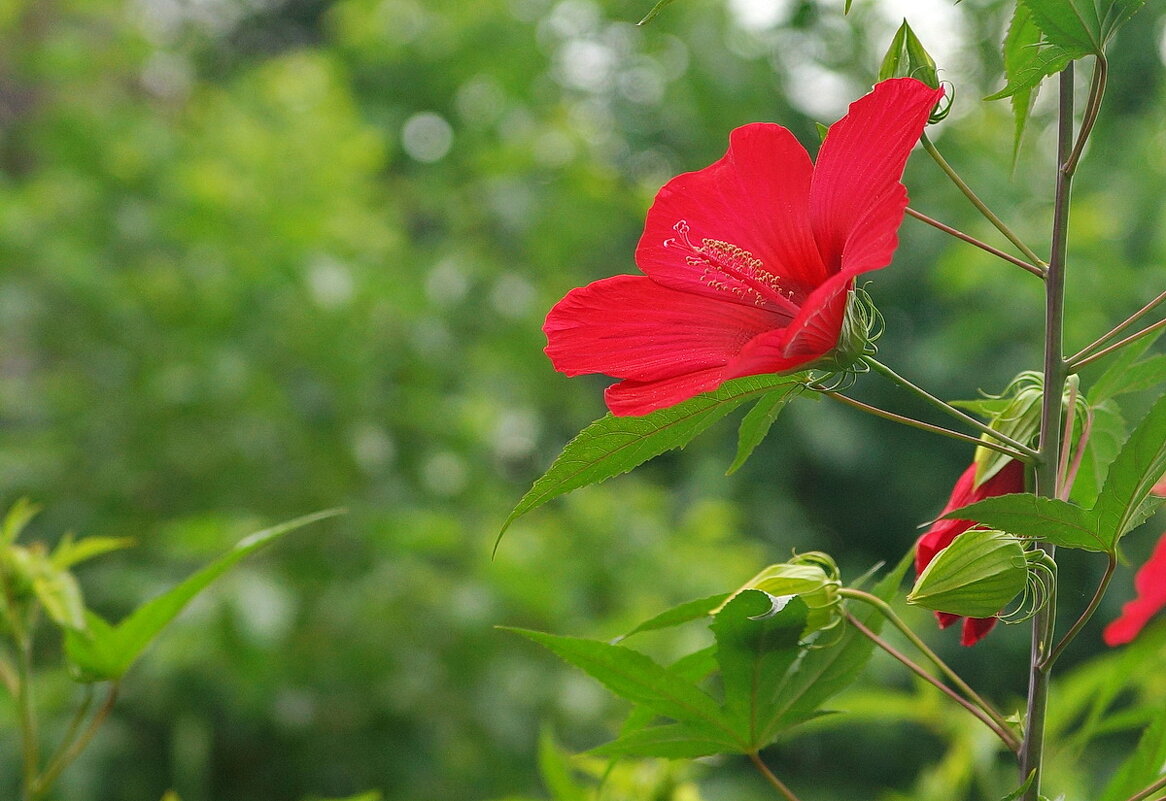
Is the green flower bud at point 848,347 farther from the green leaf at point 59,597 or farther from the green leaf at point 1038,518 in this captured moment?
the green leaf at point 59,597

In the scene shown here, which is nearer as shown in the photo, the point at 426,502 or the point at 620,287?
the point at 620,287

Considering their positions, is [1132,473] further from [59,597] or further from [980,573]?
[59,597]

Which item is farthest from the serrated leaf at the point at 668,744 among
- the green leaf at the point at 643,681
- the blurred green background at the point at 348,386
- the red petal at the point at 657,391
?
the blurred green background at the point at 348,386

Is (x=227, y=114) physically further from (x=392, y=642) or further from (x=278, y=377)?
(x=392, y=642)

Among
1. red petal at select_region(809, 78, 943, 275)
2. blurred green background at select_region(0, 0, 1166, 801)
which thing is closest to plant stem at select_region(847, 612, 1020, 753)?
red petal at select_region(809, 78, 943, 275)

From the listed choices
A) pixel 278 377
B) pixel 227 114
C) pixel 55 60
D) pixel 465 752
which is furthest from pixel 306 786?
pixel 55 60

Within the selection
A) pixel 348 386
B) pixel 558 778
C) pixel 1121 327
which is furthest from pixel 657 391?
pixel 348 386

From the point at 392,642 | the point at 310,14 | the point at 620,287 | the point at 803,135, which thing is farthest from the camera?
the point at 310,14
